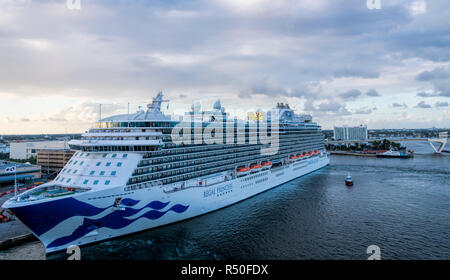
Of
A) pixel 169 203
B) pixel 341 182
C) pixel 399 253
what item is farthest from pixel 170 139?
pixel 341 182

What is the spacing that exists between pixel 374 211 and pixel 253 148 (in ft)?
52.7

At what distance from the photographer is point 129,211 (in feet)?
67.2

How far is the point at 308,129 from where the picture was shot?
5662 centimetres

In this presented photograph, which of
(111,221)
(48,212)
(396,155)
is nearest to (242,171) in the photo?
(111,221)

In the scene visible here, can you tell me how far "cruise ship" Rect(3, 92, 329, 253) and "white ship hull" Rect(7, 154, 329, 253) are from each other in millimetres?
60

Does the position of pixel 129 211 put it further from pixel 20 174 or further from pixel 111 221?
pixel 20 174

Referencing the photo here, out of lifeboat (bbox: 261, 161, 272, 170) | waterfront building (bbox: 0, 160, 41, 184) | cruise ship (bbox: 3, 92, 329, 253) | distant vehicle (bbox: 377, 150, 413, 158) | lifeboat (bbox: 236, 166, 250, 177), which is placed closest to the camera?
cruise ship (bbox: 3, 92, 329, 253)

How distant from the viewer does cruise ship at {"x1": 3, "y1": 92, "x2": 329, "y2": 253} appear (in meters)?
18.2

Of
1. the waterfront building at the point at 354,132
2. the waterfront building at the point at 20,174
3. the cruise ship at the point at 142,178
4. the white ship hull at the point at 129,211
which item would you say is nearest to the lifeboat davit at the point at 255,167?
the cruise ship at the point at 142,178

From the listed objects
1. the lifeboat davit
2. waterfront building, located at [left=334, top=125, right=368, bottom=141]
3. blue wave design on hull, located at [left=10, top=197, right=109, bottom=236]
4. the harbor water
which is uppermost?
waterfront building, located at [left=334, top=125, right=368, bottom=141]

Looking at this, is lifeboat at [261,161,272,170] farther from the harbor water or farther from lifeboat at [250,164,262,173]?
the harbor water

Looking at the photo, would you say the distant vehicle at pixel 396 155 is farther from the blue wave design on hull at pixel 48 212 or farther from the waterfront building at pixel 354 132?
the blue wave design on hull at pixel 48 212

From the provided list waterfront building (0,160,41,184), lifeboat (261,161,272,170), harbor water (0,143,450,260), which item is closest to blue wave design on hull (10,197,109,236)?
harbor water (0,143,450,260)

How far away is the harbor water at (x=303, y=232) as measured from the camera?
63.3ft
